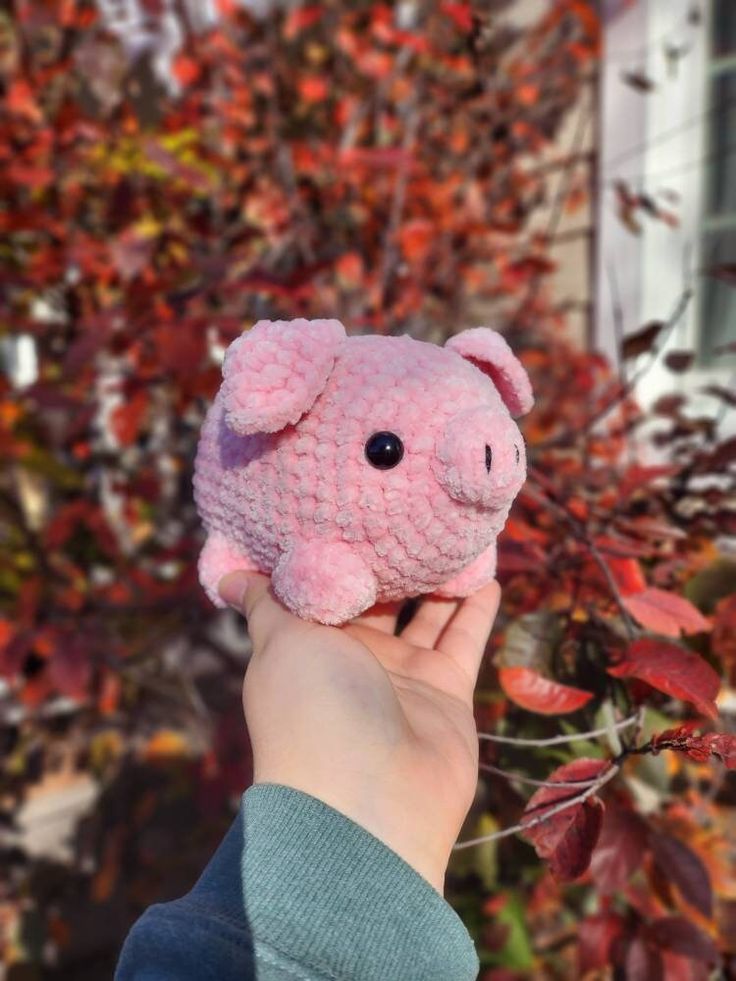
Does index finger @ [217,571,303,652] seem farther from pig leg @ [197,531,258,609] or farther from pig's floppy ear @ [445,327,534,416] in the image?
pig's floppy ear @ [445,327,534,416]

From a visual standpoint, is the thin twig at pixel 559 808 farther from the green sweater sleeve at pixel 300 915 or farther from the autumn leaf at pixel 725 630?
the autumn leaf at pixel 725 630

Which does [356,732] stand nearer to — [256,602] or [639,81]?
[256,602]

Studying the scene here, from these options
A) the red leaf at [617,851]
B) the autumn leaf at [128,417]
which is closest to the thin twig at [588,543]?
the red leaf at [617,851]

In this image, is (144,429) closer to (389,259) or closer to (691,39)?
(389,259)

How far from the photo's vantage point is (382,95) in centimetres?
216

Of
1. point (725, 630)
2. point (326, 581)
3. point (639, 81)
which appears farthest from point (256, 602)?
point (639, 81)

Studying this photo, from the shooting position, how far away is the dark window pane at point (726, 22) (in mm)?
2113

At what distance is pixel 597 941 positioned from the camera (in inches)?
45.0

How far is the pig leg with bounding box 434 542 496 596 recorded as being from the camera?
0.84 metres

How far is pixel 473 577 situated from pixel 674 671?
230 millimetres

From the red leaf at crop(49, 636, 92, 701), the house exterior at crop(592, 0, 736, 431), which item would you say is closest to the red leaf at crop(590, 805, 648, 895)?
the red leaf at crop(49, 636, 92, 701)

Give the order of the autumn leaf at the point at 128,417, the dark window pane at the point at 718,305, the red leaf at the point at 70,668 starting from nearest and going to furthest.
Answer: the red leaf at the point at 70,668
the autumn leaf at the point at 128,417
the dark window pane at the point at 718,305

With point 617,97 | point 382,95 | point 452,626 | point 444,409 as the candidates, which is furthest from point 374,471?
point 617,97

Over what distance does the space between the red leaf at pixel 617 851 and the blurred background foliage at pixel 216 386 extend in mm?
140
